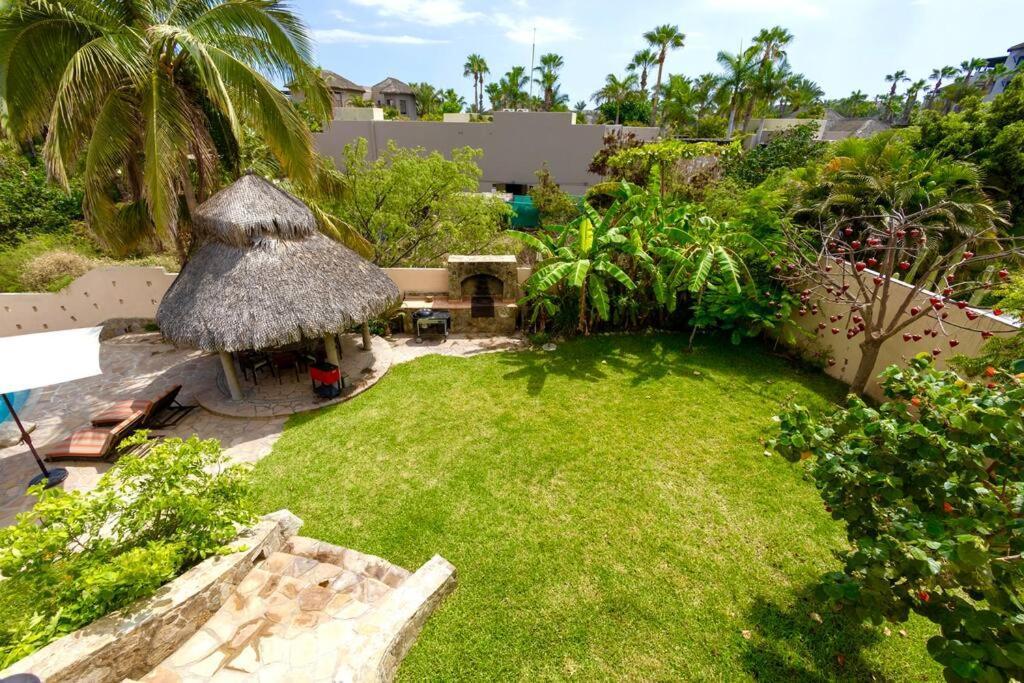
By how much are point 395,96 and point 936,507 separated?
69.3m

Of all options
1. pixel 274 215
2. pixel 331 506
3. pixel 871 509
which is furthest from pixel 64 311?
pixel 871 509

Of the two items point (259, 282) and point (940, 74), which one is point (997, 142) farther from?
point (940, 74)

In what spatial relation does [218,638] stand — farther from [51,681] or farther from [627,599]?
[627,599]

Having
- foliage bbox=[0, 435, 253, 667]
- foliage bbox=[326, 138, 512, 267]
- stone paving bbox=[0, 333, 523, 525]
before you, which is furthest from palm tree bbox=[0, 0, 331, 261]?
foliage bbox=[0, 435, 253, 667]

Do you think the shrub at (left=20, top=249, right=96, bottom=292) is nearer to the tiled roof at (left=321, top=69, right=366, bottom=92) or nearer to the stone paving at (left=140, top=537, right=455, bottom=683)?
the stone paving at (left=140, top=537, right=455, bottom=683)

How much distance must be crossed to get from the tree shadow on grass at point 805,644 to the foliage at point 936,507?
1.44 meters

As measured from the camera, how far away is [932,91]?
68125mm

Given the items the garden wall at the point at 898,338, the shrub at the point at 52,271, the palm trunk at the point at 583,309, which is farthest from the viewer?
the shrub at the point at 52,271

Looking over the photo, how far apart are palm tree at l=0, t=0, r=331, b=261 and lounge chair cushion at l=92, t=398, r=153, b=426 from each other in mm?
3641

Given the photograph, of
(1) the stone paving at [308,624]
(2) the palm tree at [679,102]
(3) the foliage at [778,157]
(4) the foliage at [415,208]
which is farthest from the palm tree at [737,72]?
(1) the stone paving at [308,624]

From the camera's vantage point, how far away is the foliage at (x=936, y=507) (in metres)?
2.67

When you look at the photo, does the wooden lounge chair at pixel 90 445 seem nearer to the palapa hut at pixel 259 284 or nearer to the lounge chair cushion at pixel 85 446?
the lounge chair cushion at pixel 85 446

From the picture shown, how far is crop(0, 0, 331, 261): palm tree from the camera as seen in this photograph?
7.82 metres

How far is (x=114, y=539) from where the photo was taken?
14.3 ft
